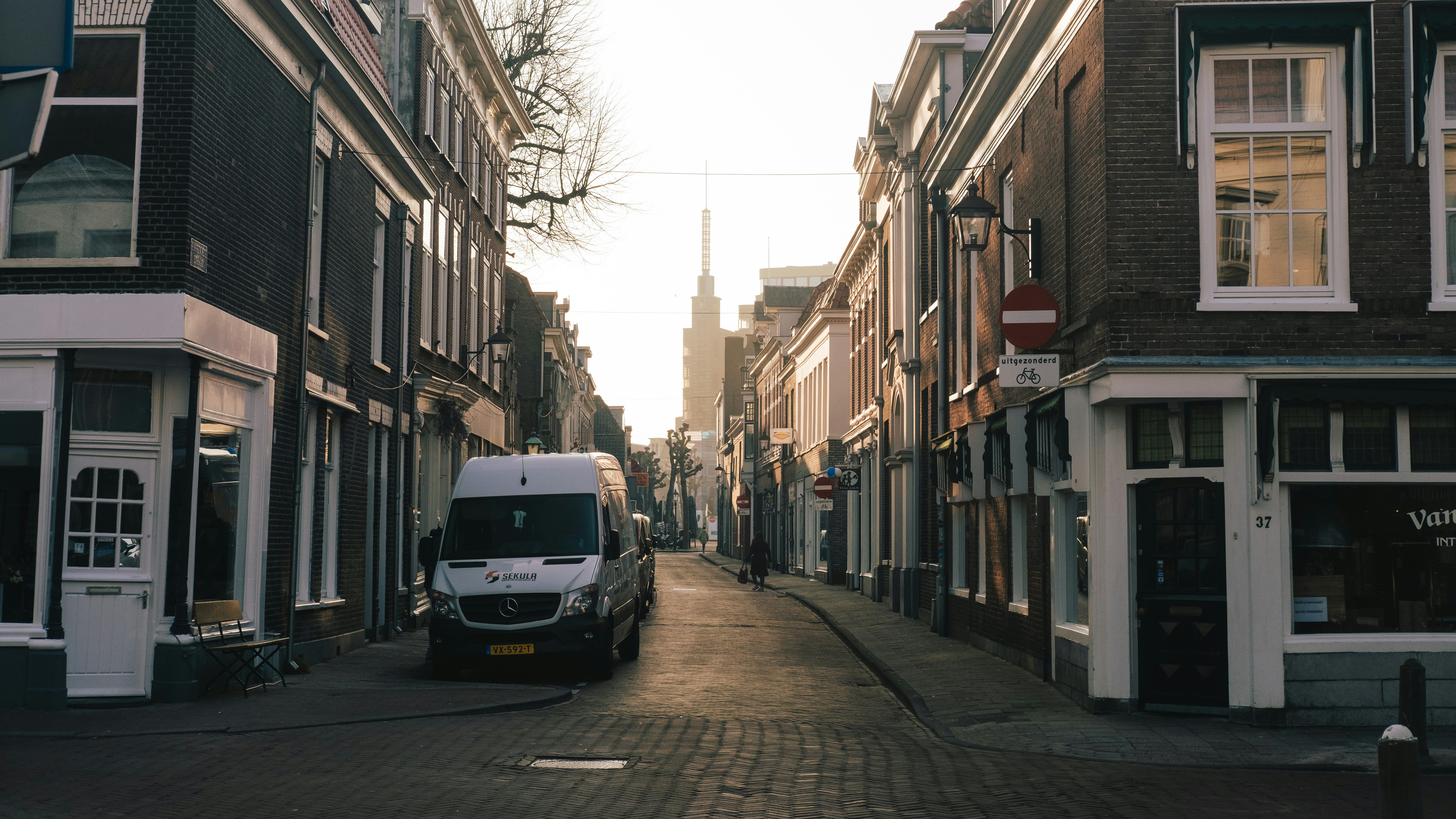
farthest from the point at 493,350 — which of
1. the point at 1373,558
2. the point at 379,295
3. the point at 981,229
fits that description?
the point at 1373,558

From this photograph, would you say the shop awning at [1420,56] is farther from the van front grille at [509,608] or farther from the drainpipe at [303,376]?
the drainpipe at [303,376]

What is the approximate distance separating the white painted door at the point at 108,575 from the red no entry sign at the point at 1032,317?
27.3 ft

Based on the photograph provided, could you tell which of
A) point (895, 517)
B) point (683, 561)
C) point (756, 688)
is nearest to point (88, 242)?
point (756, 688)

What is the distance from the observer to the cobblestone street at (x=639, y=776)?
26.3ft

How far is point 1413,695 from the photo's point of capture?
912 centimetres

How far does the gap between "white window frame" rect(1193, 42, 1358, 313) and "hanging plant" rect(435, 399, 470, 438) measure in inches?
597

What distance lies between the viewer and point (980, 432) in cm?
1773

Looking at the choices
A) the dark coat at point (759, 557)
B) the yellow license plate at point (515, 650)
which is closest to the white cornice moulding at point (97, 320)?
the yellow license plate at point (515, 650)

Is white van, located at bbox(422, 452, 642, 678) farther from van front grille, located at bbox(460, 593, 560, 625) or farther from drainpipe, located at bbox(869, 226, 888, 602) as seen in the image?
drainpipe, located at bbox(869, 226, 888, 602)

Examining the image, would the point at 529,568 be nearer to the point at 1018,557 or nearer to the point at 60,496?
the point at 60,496

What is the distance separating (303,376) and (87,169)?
388cm

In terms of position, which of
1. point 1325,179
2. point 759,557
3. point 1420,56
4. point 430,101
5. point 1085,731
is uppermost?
point 430,101

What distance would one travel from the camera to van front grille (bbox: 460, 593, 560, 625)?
582 inches

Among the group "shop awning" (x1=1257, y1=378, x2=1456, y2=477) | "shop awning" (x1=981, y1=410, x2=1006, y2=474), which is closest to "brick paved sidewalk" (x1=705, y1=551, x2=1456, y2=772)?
"shop awning" (x1=1257, y1=378, x2=1456, y2=477)
